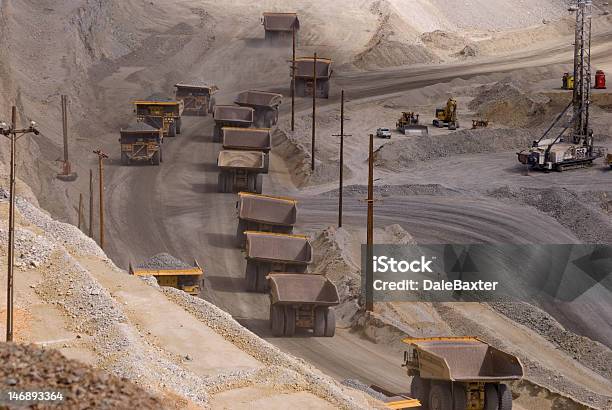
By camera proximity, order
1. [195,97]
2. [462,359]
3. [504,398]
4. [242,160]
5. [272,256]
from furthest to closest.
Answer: [195,97] → [242,160] → [272,256] → [462,359] → [504,398]

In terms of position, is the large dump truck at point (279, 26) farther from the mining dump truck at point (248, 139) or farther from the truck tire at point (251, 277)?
the truck tire at point (251, 277)

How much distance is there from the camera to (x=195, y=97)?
7050cm

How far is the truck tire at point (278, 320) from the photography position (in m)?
33.3

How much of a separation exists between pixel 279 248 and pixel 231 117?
2657cm

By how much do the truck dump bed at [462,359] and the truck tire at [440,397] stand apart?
0.30m

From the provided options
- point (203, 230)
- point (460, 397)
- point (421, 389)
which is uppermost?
point (203, 230)

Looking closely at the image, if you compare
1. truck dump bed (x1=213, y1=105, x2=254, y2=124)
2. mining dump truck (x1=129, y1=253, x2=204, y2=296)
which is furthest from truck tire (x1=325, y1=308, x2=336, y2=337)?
truck dump bed (x1=213, y1=105, x2=254, y2=124)

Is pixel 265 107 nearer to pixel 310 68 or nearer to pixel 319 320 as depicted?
pixel 310 68

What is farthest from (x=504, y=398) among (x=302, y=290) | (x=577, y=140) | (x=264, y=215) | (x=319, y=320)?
(x=577, y=140)

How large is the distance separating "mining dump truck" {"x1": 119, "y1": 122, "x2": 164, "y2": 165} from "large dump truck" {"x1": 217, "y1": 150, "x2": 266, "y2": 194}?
21.2 ft

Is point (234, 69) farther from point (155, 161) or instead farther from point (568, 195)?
point (568, 195)

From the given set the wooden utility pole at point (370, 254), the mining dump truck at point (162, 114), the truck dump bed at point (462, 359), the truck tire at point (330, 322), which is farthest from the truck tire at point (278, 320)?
the mining dump truck at point (162, 114)

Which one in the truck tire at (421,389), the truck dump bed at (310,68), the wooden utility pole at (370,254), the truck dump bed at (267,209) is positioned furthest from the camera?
the truck dump bed at (310,68)
